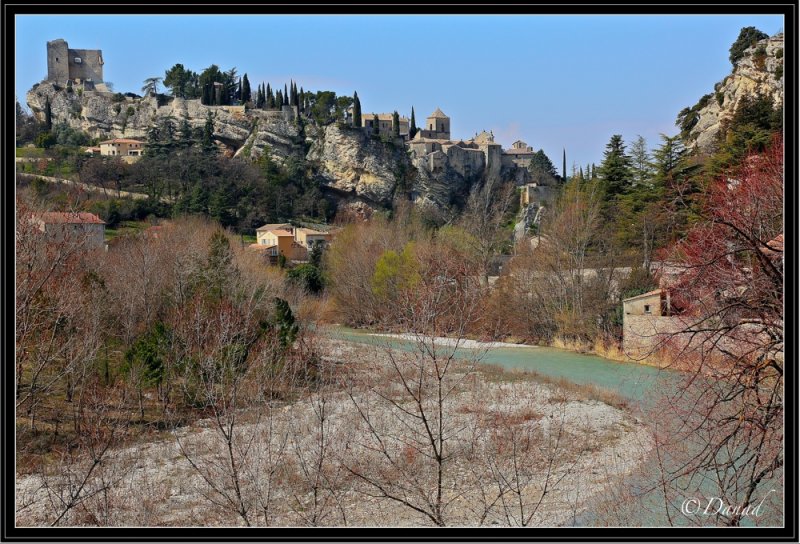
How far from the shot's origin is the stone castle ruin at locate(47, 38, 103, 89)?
4288 centimetres

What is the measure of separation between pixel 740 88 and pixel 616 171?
21.1 feet

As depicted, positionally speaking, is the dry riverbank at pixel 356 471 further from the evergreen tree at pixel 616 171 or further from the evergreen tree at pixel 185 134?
the evergreen tree at pixel 185 134

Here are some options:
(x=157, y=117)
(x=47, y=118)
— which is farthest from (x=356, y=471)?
(x=157, y=117)

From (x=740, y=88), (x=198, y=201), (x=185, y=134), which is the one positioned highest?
(x=185, y=134)

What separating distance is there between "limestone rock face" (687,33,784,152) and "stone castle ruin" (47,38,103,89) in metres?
32.9

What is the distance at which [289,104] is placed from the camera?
41219 millimetres

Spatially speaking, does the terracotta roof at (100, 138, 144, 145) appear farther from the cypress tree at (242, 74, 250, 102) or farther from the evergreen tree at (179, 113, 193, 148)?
the cypress tree at (242, 74, 250, 102)

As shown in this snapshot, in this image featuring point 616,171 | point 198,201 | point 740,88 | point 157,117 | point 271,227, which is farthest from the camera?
point 157,117

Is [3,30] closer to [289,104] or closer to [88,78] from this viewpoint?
[289,104]

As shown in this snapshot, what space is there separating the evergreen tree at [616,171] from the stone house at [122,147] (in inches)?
969

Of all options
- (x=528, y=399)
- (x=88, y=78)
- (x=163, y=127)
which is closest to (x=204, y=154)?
(x=163, y=127)

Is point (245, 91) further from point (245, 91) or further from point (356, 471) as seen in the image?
point (356, 471)

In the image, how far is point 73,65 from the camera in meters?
44.1
